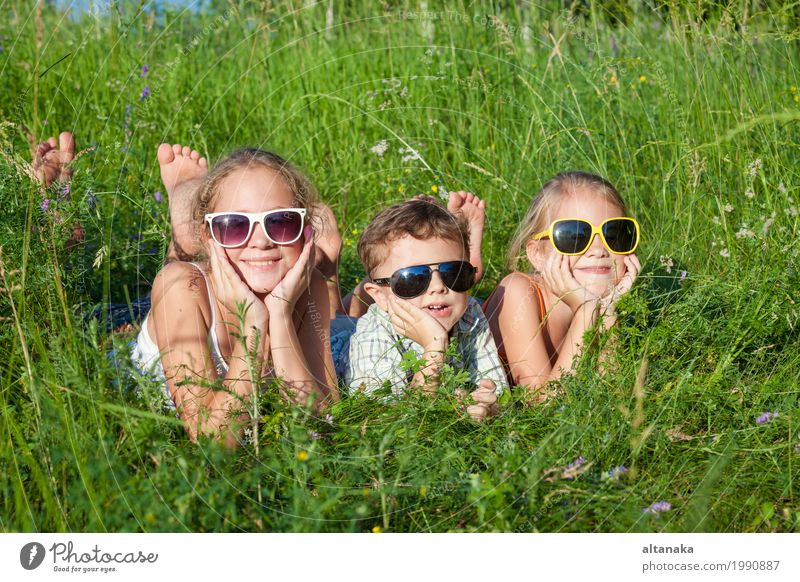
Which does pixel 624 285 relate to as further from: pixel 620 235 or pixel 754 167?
pixel 754 167

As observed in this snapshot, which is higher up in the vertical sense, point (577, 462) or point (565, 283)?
point (565, 283)

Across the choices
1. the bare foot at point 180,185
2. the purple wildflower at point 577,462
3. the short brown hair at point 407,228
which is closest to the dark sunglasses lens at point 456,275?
the short brown hair at point 407,228

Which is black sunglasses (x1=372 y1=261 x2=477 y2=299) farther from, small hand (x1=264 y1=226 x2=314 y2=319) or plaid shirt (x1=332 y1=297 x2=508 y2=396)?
small hand (x1=264 y1=226 x2=314 y2=319)

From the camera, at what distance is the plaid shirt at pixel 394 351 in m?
3.09

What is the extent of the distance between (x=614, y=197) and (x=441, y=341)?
937 mm

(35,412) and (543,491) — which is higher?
(35,412)

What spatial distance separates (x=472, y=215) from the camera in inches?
142

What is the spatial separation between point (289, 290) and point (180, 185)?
A: 4.46ft

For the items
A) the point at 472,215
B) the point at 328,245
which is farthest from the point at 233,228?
the point at 472,215

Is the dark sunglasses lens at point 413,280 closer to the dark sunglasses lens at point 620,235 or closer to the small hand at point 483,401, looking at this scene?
the small hand at point 483,401

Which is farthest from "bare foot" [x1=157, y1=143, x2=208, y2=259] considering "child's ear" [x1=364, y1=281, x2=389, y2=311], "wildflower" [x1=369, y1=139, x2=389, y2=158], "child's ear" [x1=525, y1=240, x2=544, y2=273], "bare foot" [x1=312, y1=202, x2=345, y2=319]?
"child's ear" [x1=525, y1=240, x2=544, y2=273]

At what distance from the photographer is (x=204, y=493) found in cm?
206

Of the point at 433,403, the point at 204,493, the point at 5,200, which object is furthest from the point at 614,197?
the point at 5,200
